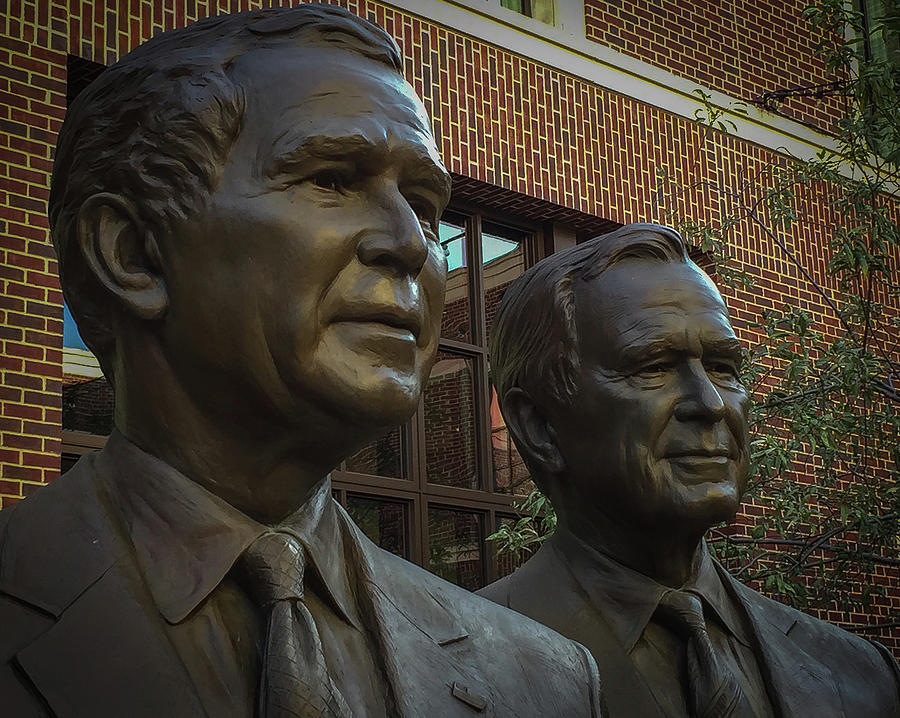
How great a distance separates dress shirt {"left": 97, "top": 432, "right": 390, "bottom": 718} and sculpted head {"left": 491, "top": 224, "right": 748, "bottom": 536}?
1065mm

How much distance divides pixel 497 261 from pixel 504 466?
1.20 meters

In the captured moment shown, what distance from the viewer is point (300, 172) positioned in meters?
2.10

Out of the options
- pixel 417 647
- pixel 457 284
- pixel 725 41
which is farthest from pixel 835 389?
pixel 417 647

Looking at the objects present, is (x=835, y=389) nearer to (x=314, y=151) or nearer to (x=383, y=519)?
(x=383, y=519)

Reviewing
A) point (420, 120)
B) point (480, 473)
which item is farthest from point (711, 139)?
point (420, 120)

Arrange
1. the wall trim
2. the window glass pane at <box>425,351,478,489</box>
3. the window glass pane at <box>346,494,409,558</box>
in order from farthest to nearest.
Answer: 1. the wall trim
2. the window glass pane at <box>425,351,478,489</box>
3. the window glass pane at <box>346,494,409,558</box>

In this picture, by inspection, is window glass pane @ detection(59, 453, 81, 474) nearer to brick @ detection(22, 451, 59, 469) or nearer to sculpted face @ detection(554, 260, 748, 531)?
brick @ detection(22, 451, 59, 469)

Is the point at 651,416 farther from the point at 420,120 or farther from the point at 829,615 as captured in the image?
the point at 829,615

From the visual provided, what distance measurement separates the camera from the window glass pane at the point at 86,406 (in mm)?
6609

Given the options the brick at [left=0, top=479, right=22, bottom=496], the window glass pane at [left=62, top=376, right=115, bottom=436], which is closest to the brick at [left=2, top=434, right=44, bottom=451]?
the brick at [left=0, top=479, right=22, bottom=496]

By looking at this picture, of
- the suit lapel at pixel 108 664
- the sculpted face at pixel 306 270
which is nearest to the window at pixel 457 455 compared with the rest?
the sculpted face at pixel 306 270

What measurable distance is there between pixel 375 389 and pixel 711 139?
7.69m

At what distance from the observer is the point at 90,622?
1941mm

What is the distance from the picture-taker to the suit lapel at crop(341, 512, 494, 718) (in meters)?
2.12
